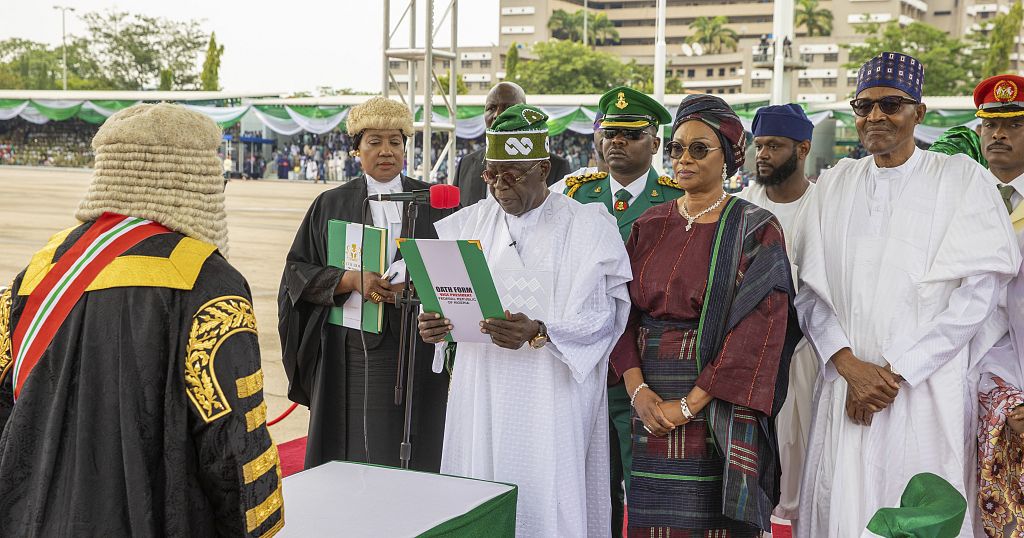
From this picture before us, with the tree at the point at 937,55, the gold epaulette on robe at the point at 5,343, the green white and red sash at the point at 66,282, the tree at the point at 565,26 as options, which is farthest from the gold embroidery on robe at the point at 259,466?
the tree at the point at 565,26

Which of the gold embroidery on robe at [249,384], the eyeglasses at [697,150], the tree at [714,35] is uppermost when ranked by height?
the tree at [714,35]

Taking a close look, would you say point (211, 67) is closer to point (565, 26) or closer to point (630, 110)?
point (565, 26)

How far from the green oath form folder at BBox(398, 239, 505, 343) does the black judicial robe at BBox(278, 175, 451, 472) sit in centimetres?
90

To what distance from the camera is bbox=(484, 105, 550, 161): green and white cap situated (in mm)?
3211

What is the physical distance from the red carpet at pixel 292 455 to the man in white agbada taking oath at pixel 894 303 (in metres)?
2.78

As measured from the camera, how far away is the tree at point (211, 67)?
184 feet

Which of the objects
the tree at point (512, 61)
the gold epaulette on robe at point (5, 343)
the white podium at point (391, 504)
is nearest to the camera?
the gold epaulette on robe at point (5, 343)

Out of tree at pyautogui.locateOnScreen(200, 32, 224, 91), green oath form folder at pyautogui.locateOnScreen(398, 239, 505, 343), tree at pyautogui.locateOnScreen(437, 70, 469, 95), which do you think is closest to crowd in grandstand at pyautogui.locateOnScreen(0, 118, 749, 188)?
tree at pyautogui.locateOnScreen(437, 70, 469, 95)

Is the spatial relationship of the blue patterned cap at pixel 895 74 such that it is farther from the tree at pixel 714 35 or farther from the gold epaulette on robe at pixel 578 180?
the tree at pixel 714 35

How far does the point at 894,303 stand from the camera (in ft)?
10.5

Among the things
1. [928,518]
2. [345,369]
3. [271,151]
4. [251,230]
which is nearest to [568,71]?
[271,151]

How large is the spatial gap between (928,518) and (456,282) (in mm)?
1730

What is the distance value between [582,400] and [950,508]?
1.72 meters

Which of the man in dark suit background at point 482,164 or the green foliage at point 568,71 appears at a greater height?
the green foliage at point 568,71
